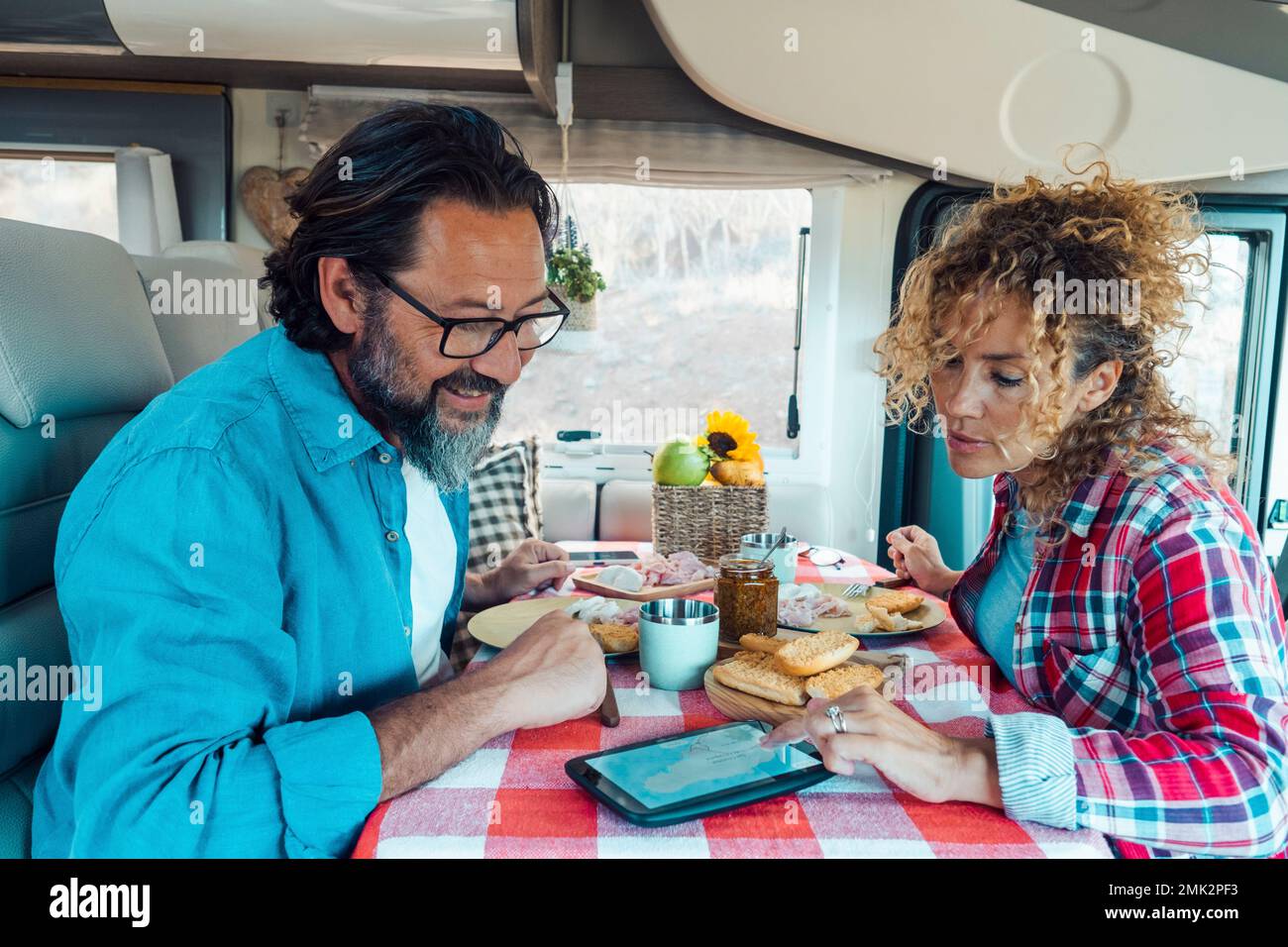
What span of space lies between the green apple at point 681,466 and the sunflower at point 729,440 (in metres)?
0.06

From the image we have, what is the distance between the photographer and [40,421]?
4.04ft

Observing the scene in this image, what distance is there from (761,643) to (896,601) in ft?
1.42

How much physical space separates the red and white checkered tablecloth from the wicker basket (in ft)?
3.60

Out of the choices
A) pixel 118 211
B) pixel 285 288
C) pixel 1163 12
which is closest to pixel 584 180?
pixel 118 211

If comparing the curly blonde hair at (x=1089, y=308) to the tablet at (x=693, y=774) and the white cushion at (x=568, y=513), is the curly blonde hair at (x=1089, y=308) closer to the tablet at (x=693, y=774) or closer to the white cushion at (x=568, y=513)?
the tablet at (x=693, y=774)

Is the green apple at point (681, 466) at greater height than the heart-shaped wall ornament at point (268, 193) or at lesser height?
lesser

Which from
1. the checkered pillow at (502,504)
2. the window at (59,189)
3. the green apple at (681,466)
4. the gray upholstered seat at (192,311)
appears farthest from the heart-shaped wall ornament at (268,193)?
the green apple at (681,466)

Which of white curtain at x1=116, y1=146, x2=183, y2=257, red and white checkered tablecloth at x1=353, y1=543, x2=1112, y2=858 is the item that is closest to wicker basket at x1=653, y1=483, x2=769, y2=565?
red and white checkered tablecloth at x1=353, y1=543, x2=1112, y2=858

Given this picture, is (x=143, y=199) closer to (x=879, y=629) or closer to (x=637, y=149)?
(x=637, y=149)

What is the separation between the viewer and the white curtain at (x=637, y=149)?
3.35 meters

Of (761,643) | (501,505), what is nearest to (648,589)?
(761,643)

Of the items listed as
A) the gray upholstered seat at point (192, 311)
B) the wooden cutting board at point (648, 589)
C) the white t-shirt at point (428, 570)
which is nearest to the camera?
the white t-shirt at point (428, 570)

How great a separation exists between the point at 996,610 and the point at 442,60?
2436 millimetres

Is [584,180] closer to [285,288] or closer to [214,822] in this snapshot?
[285,288]
